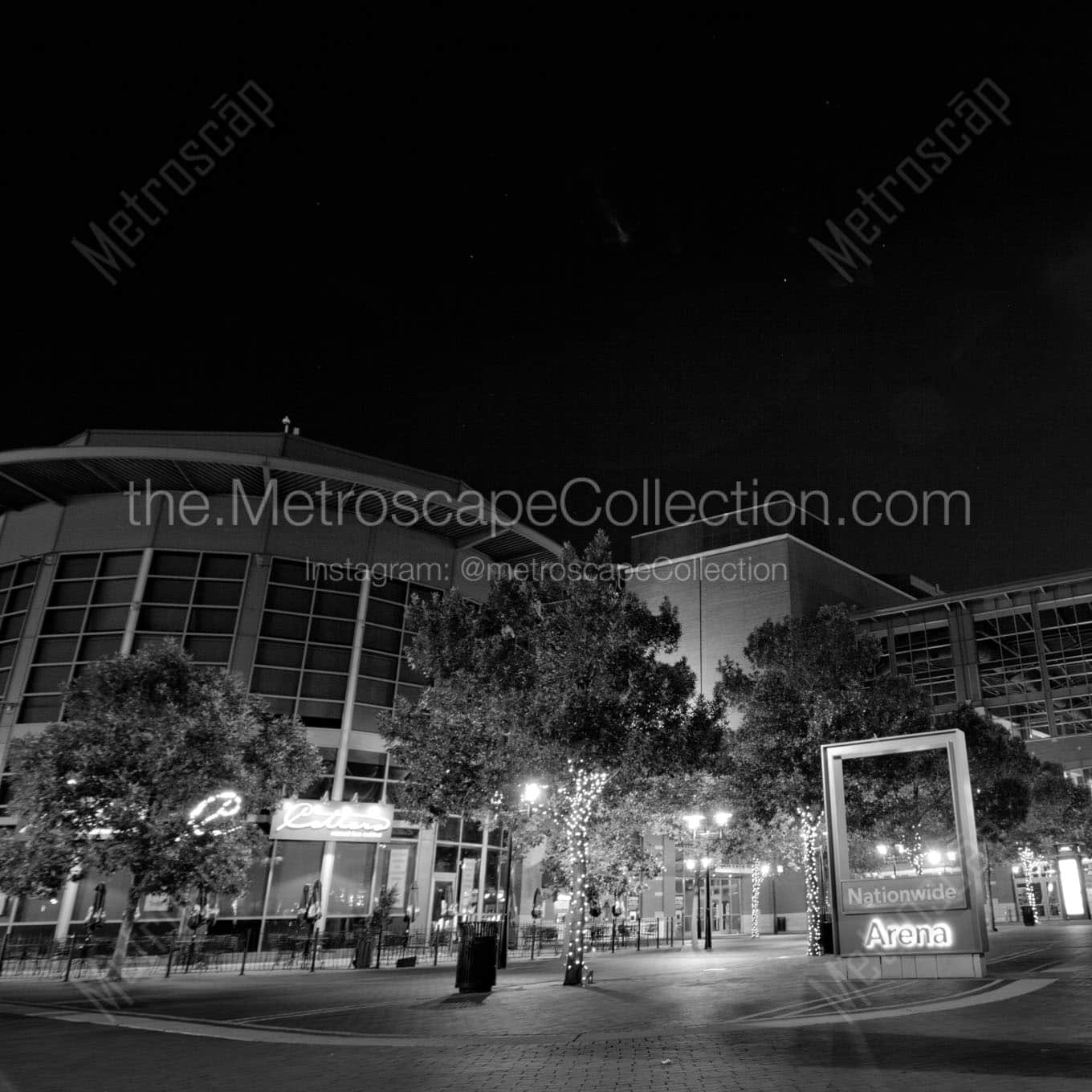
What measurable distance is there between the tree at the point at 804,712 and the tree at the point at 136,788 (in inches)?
550

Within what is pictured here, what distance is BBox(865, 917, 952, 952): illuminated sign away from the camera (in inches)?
642

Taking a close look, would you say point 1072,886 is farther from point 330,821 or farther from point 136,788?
point 136,788

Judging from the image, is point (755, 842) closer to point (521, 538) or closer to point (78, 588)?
point (521, 538)

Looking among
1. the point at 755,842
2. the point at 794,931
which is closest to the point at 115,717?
the point at 755,842

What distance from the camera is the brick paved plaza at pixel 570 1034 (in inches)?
313

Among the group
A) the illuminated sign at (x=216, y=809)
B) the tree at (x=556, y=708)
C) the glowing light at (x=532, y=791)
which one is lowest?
the illuminated sign at (x=216, y=809)

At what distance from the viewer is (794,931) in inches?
2140

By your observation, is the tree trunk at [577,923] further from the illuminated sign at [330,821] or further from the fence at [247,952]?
the illuminated sign at [330,821]

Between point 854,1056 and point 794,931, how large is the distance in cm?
5084

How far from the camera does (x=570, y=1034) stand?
11164 mm

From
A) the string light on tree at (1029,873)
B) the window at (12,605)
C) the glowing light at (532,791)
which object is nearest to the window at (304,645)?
the window at (12,605)

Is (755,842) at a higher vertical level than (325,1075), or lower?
higher

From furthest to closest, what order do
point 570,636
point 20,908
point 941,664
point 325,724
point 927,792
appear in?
point 941,664 < point 325,724 < point 927,792 < point 20,908 < point 570,636

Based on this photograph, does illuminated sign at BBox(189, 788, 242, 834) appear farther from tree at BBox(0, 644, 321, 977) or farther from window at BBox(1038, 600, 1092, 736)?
window at BBox(1038, 600, 1092, 736)
